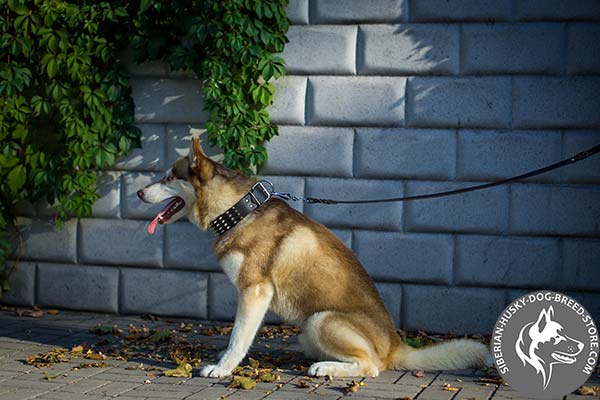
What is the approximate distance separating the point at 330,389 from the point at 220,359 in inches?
32.0

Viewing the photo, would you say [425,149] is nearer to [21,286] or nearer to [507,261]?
[507,261]

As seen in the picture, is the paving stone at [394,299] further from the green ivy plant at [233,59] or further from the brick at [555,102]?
the brick at [555,102]

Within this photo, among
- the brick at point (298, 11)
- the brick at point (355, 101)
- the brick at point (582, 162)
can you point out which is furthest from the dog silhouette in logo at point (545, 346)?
the brick at point (298, 11)

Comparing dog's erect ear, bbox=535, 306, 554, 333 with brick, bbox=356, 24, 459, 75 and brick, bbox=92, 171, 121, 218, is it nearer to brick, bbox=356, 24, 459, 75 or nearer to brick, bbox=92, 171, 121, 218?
brick, bbox=356, 24, 459, 75

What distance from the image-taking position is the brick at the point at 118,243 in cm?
813

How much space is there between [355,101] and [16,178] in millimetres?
2817

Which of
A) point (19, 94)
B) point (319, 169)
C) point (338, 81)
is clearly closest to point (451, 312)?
point (319, 169)

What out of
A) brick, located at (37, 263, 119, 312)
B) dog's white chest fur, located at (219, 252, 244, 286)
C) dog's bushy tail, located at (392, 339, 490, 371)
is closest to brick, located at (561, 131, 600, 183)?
dog's bushy tail, located at (392, 339, 490, 371)

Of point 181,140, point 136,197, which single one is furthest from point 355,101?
point 136,197

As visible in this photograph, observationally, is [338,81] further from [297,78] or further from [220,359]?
[220,359]

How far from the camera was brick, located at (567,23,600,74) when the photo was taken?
281 inches

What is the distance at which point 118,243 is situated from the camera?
8203 millimetres

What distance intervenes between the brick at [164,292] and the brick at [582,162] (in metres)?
2.94

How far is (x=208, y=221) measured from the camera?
20.8 feet
